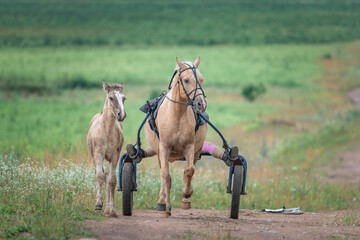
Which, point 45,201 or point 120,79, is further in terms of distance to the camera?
point 120,79

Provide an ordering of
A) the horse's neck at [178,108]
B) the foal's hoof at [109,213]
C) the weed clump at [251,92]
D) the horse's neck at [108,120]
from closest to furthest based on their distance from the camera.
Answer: the horse's neck at [178,108]
the foal's hoof at [109,213]
the horse's neck at [108,120]
the weed clump at [251,92]

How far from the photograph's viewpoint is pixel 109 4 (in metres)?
85.9

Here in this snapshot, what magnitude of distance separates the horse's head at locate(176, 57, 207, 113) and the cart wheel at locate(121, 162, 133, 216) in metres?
1.66

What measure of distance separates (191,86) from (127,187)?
2082 millimetres

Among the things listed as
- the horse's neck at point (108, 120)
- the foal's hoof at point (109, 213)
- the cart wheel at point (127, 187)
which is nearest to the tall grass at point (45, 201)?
the foal's hoof at point (109, 213)

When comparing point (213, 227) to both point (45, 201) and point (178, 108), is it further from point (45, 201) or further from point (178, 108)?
point (45, 201)

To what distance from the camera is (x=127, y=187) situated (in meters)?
9.77

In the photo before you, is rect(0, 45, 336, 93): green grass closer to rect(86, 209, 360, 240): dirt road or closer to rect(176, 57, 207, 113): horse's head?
rect(86, 209, 360, 240): dirt road

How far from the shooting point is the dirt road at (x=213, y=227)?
7969mm

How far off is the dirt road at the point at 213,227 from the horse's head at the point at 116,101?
5.26ft

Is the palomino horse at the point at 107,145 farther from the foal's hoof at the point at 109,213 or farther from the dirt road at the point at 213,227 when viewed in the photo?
the dirt road at the point at 213,227

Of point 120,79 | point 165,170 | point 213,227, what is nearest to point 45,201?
point 165,170

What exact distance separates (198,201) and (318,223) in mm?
3303

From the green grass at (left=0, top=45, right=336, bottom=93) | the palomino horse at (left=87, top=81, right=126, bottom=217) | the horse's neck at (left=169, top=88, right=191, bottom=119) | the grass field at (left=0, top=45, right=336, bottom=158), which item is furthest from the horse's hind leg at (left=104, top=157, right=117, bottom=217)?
the green grass at (left=0, top=45, right=336, bottom=93)
